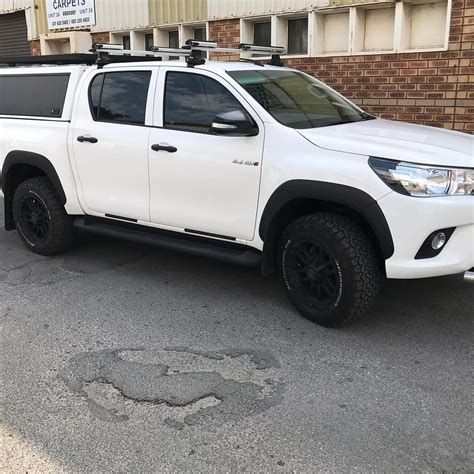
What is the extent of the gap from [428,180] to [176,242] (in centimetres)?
212

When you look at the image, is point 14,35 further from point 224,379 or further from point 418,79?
point 224,379

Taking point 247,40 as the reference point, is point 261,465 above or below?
below

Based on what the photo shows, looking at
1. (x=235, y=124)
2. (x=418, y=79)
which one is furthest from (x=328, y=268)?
(x=418, y=79)

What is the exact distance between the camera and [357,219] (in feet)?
13.4

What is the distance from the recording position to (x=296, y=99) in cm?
477

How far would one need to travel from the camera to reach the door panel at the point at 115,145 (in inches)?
194

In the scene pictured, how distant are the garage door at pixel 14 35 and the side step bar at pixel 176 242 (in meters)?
9.08

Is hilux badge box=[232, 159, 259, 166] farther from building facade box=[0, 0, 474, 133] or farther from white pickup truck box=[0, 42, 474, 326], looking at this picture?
building facade box=[0, 0, 474, 133]

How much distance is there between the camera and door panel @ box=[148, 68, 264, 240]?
14.2 feet

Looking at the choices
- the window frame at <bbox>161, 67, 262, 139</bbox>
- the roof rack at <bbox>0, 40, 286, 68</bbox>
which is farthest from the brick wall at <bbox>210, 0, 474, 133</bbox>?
the window frame at <bbox>161, 67, 262, 139</bbox>

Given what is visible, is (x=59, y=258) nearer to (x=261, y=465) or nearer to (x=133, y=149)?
(x=133, y=149)

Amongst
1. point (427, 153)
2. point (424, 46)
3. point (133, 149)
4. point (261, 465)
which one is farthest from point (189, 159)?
point (424, 46)

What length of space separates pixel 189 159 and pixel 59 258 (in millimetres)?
2144

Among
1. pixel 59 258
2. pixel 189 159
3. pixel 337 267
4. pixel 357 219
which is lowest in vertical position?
pixel 59 258
